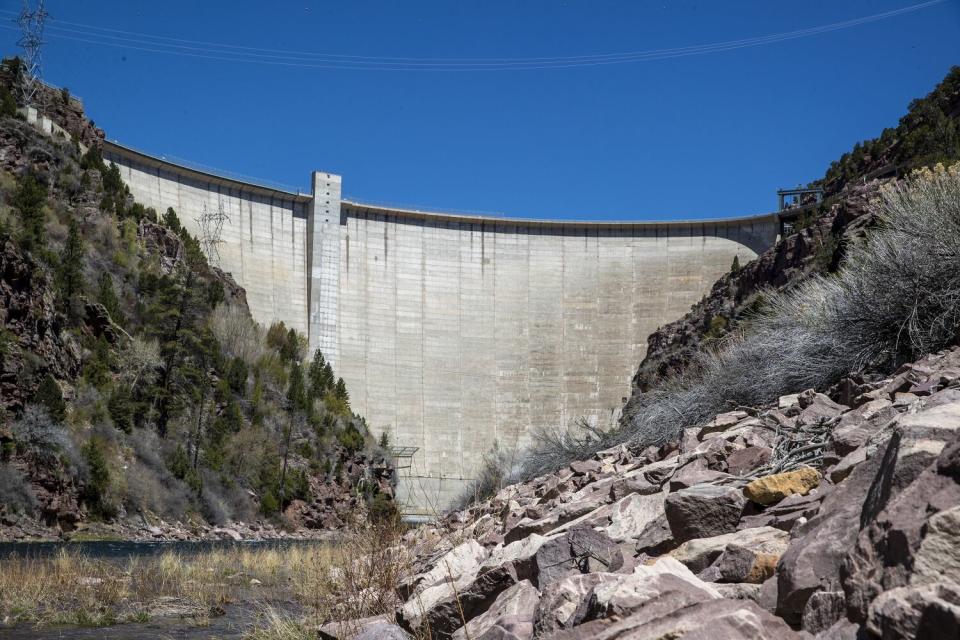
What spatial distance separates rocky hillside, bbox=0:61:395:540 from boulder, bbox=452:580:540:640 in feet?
77.5

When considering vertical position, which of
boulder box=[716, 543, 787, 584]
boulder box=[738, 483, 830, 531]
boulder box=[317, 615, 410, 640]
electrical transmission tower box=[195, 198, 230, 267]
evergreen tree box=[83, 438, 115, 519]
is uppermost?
electrical transmission tower box=[195, 198, 230, 267]

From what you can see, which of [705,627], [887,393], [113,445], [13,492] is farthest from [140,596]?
[113,445]

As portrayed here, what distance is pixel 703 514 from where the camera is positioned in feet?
17.0

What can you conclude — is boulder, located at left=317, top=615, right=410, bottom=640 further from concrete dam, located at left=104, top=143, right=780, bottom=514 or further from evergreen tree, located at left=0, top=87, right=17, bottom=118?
concrete dam, located at left=104, top=143, right=780, bottom=514

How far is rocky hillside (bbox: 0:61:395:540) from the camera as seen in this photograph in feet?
93.6

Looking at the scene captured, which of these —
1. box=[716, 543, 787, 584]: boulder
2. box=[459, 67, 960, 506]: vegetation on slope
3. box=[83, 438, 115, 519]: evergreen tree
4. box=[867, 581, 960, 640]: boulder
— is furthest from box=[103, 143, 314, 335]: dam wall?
box=[867, 581, 960, 640]: boulder

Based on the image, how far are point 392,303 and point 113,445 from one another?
60.6ft

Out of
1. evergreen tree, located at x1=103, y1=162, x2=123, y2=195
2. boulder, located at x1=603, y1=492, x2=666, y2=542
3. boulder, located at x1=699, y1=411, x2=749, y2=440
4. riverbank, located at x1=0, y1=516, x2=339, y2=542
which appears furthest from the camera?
evergreen tree, located at x1=103, y1=162, x2=123, y2=195

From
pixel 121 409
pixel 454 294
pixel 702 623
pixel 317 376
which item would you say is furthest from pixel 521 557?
pixel 454 294

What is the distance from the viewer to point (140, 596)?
12094mm

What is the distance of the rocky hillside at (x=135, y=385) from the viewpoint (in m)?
28.5

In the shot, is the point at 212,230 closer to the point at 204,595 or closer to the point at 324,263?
the point at 324,263

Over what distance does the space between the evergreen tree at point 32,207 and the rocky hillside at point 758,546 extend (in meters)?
30.0

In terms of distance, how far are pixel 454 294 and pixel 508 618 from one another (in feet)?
147
